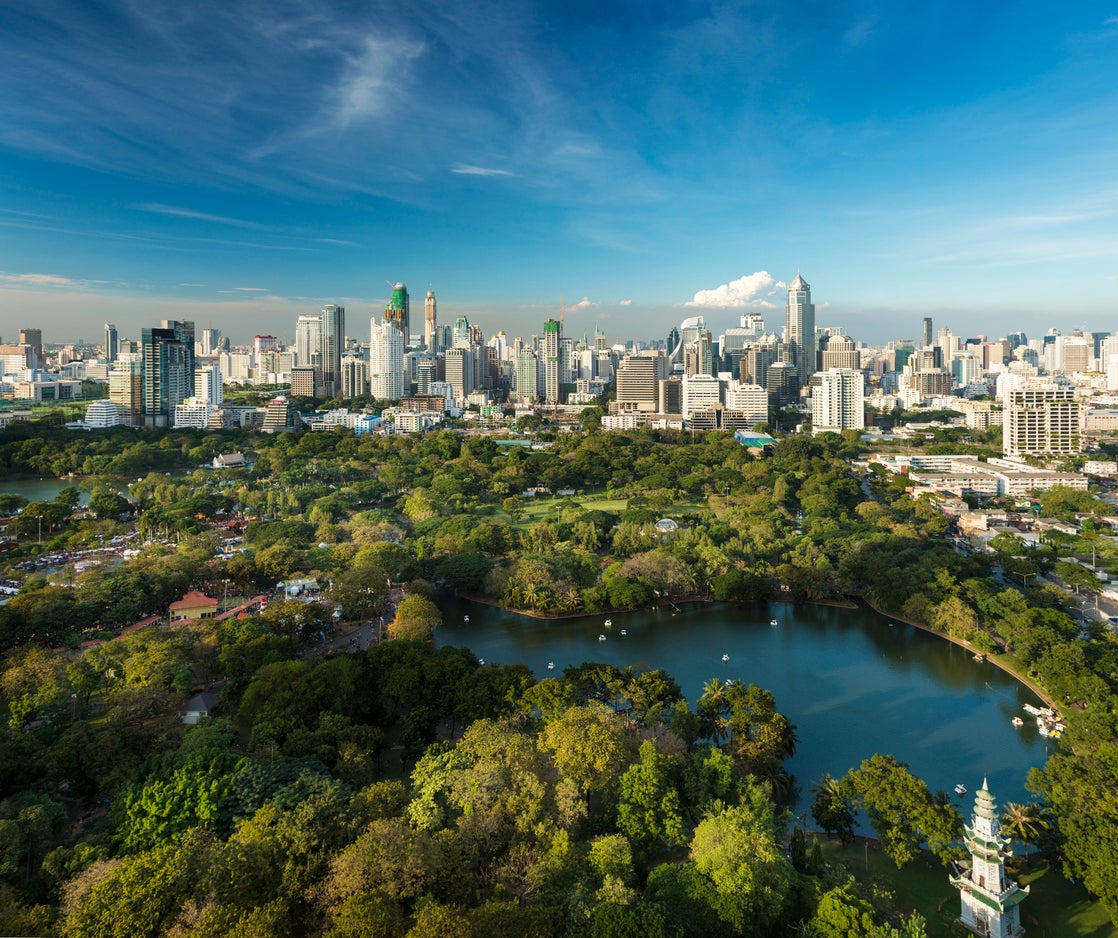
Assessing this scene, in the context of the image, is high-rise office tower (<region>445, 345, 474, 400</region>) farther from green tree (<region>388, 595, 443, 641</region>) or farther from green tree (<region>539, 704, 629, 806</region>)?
green tree (<region>539, 704, 629, 806</region>)

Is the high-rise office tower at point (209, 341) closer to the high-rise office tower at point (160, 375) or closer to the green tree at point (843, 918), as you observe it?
the high-rise office tower at point (160, 375)

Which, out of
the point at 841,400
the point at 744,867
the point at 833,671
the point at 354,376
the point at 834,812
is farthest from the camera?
the point at 354,376

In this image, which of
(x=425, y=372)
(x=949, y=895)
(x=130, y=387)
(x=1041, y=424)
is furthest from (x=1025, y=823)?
(x=425, y=372)

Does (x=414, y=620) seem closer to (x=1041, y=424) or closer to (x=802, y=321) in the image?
(x=1041, y=424)

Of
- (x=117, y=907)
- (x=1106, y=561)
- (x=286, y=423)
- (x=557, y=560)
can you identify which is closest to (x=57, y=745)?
(x=117, y=907)

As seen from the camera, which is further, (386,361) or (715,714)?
(386,361)

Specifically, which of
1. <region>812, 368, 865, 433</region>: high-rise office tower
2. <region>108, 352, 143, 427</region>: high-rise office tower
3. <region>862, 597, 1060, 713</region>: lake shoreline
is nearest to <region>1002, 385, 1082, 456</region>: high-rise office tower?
<region>812, 368, 865, 433</region>: high-rise office tower

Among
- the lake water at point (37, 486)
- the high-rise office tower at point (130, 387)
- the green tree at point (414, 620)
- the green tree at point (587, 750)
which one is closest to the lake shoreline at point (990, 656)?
the green tree at point (587, 750)
